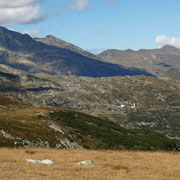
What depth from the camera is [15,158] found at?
30.3 m

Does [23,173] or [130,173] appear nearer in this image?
[23,173]

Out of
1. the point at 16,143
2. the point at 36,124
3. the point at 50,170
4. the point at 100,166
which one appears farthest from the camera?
the point at 36,124

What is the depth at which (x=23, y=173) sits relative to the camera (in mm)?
23344

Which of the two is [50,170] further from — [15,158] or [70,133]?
[70,133]

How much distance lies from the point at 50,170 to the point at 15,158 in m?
6.50

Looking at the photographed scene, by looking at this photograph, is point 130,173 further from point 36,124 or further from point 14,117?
point 14,117

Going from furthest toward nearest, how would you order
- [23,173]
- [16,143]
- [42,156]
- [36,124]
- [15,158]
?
[36,124], [16,143], [42,156], [15,158], [23,173]

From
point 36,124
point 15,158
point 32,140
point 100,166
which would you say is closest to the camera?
point 100,166

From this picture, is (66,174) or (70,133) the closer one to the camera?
(66,174)

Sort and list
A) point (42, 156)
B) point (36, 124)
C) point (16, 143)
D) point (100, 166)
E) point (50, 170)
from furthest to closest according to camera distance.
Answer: point (36, 124) → point (16, 143) → point (42, 156) → point (100, 166) → point (50, 170)

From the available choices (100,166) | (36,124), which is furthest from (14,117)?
(100,166)

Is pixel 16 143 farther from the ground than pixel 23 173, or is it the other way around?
pixel 23 173

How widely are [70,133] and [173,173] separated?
79.3m

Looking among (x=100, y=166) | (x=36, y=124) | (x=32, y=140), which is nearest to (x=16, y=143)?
(x=32, y=140)
